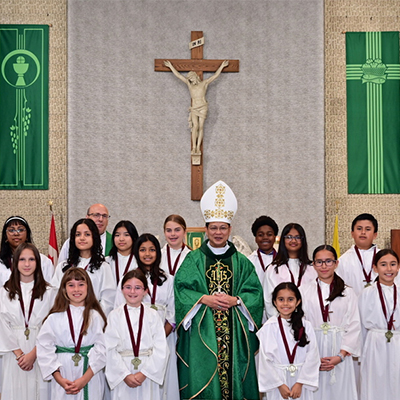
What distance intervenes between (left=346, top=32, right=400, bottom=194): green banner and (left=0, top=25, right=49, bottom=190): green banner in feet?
14.7

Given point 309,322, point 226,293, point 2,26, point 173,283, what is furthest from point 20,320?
point 2,26

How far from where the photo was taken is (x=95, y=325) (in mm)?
4645

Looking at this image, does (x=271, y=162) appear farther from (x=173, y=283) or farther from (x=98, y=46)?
(x=173, y=283)

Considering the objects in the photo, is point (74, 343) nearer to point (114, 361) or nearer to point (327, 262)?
point (114, 361)

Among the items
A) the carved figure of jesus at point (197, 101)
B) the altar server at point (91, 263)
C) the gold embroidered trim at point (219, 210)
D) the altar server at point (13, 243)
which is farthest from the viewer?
the carved figure of jesus at point (197, 101)

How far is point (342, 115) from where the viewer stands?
9.10 metres

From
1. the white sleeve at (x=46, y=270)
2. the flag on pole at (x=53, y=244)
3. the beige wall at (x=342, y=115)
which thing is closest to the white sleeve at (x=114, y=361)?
the white sleeve at (x=46, y=270)

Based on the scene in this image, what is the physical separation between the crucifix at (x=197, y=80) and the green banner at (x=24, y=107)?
1.74 metres

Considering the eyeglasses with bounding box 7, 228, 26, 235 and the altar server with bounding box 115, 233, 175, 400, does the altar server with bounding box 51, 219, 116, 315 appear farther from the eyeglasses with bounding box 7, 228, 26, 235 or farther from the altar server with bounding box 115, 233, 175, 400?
the eyeglasses with bounding box 7, 228, 26, 235

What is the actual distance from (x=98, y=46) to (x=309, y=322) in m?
5.86

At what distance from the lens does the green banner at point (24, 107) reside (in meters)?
8.90

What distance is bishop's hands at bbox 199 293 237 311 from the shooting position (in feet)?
14.6

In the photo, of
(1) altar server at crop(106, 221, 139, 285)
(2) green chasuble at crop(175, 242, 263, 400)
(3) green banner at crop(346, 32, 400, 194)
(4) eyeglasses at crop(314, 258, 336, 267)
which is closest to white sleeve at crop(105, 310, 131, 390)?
(2) green chasuble at crop(175, 242, 263, 400)

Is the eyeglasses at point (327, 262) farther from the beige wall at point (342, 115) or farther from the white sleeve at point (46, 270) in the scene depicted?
the beige wall at point (342, 115)
